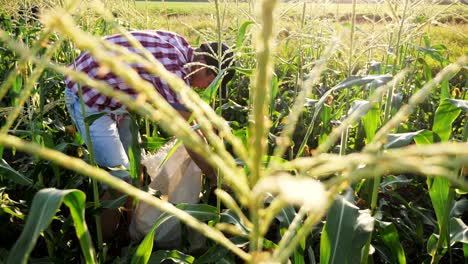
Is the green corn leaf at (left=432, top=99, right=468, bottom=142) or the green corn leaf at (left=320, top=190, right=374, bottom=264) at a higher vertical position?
the green corn leaf at (left=432, top=99, right=468, bottom=142)

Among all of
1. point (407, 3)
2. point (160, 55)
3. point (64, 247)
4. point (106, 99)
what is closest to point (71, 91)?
point (106, 99)

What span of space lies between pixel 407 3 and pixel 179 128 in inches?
73.8

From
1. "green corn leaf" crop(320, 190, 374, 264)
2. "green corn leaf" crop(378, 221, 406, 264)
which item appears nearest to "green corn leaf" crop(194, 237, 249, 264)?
"green corn leaf" crop(320, 190, 374, 264)

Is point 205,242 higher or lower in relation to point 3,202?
lower

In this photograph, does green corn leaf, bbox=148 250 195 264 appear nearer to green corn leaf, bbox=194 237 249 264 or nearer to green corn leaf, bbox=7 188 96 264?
green corn leaf, bbox=194 237 249 264

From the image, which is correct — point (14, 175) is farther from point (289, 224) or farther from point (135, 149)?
point (289, 224)

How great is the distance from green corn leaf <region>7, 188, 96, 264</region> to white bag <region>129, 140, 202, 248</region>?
1.24 m

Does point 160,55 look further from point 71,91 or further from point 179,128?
point 179,128

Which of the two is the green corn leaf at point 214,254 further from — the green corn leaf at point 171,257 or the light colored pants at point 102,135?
the light colored pants at point 102,135

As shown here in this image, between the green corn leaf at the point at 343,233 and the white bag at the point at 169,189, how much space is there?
144cm

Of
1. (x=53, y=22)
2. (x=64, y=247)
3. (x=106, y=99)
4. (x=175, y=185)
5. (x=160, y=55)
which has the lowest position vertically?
(x=64, y=247)

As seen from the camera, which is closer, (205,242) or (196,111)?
(196,111)

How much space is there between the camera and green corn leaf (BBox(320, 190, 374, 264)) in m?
1.55

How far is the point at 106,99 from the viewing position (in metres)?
2.98
